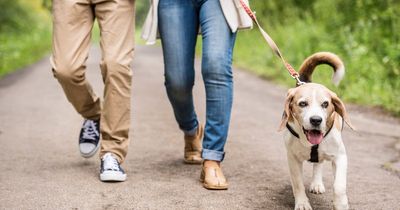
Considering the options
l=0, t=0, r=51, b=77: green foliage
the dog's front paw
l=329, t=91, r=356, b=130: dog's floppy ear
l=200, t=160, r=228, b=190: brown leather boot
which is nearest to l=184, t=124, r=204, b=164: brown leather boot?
l=200, t=160, r=228, b=190: brown leather boot

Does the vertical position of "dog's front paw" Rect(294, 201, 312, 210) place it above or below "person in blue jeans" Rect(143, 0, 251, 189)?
below

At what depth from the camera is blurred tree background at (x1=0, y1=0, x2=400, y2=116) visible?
28.7 feet

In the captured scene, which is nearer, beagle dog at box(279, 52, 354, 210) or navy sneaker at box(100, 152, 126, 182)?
beagle dog at box(279, 52, 354, 210)

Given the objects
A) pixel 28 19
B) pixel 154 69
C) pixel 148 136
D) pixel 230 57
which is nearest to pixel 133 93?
pixel 148 136

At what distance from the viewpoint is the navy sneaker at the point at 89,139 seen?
4625 millimetres

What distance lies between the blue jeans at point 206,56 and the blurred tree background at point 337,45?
4029mm

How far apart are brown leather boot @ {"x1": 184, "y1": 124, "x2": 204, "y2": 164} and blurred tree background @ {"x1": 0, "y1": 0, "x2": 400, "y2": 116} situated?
3.55 metres

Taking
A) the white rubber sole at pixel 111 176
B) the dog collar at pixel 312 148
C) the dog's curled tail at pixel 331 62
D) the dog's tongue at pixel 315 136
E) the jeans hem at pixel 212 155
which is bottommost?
the white rubber sole at pixel 111 176

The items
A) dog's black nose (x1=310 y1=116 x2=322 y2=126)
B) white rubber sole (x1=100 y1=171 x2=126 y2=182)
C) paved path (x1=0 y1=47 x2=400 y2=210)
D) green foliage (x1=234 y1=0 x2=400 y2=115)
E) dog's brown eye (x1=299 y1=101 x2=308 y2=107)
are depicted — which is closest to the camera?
dog's black nose (x1=310 y1=116 x2=322 y2=126)

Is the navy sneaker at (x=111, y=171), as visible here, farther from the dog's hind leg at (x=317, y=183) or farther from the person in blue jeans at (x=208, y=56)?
the dog's hind leg at (x=317, y=183)

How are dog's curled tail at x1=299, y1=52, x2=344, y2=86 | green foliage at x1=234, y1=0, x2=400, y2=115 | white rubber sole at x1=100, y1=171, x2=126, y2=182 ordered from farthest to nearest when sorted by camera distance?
green foliage at x1=234, y1=0, x2=400, y2=115 < white rubber sole at x1=100, y1=171, x2=126, y2=182 < dog's curled tail at x1=299, y1=52, x2=344, y2=86

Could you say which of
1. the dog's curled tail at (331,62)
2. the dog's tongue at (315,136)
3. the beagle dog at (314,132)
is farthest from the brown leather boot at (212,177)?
the dog's curled tail at (331,62)

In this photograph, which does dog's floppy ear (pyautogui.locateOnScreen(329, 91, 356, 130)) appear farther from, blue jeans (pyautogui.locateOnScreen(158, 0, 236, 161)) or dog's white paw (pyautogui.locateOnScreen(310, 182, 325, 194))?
blue jeans (pyautogui.locateOnScreen(158, 0, 236, 161))

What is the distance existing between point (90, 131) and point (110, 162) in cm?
62
